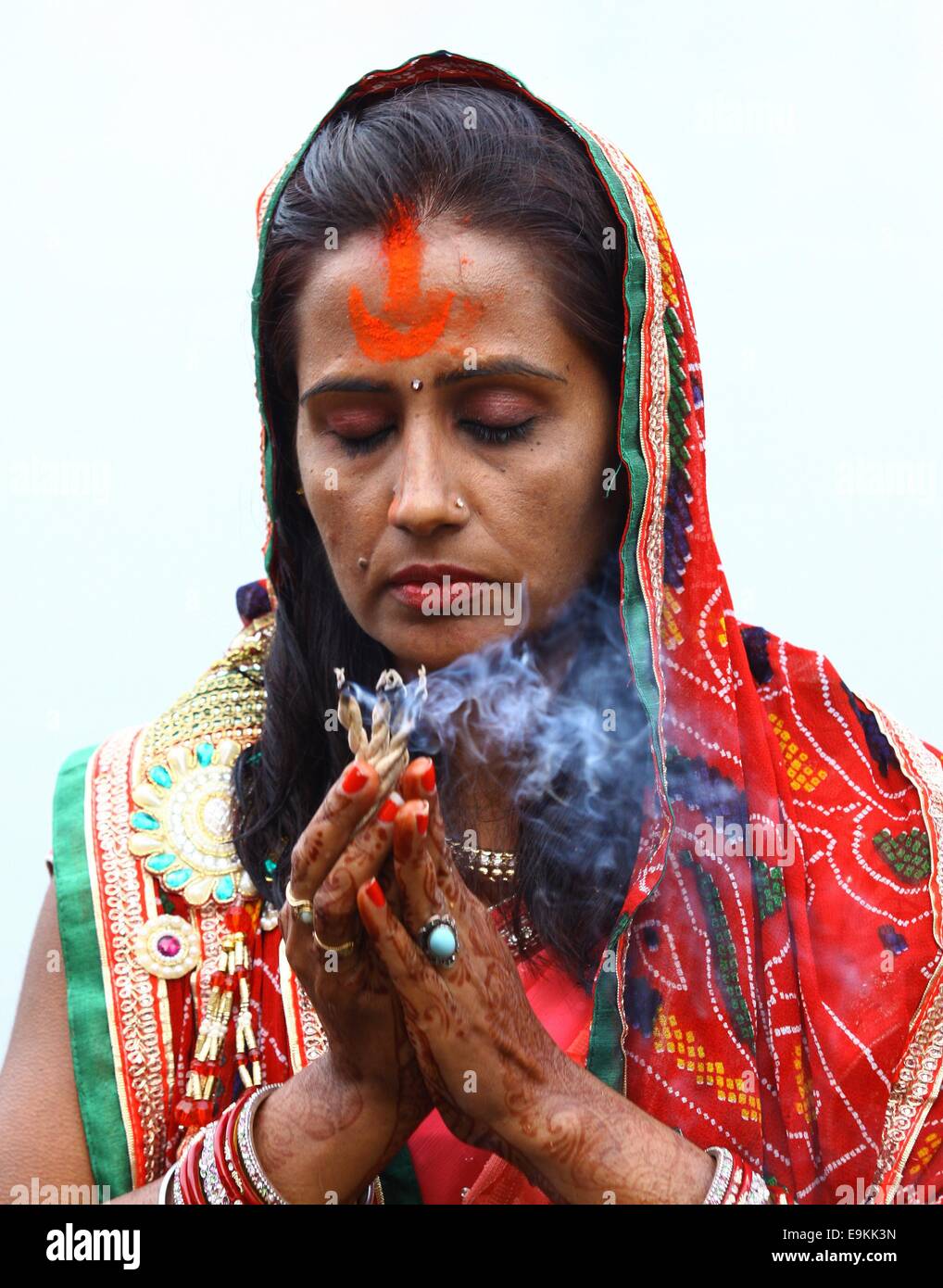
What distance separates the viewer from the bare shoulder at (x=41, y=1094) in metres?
3.02

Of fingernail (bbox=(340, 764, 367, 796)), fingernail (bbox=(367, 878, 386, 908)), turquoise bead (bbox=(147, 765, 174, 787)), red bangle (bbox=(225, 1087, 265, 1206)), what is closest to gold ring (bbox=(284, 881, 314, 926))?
fingernail (bbox=(367, 878, 386, 908))

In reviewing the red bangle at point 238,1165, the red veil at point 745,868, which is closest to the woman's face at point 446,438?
the red veil at point 745,868

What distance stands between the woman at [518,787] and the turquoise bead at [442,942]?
25cm

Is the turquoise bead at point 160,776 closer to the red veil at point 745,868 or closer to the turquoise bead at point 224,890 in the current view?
the turquoise bead at point 224,890

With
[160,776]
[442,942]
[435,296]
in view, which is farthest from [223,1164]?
[435,296]

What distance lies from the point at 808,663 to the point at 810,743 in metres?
0.18

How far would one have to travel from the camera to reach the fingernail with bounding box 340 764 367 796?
244cm

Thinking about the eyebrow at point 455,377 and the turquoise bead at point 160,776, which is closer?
the eyebrow at point 455,377

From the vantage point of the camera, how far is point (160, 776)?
3453mm

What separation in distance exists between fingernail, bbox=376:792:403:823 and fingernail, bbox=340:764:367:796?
6 centimetres

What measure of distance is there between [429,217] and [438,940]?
140 centimetres

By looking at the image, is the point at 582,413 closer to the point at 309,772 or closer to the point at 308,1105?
the point at 309,772

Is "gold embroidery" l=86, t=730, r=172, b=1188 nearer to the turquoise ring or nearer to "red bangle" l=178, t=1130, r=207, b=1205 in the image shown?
"red bangle" l=178, t=1130, r=207, b=1205

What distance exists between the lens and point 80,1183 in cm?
304
